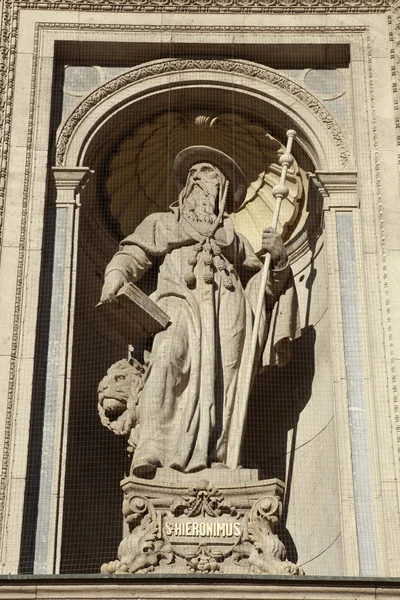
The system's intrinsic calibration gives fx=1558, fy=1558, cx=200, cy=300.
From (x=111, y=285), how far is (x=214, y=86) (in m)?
2.12

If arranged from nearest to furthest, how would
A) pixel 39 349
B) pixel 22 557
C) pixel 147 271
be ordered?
pixel 22 557 < pixel 39 349 < pixel 147 271

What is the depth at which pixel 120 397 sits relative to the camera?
11.9 m

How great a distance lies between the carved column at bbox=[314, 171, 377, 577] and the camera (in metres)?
11.1

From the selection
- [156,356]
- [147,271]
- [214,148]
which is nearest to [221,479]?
[156,356]

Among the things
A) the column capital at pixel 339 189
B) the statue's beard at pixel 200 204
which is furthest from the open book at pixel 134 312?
the column capital at pixel 339 189

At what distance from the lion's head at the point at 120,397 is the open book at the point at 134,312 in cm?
30

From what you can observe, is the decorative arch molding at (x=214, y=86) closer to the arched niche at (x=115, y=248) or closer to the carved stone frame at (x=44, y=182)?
the arched niche at (x=115, y=248)

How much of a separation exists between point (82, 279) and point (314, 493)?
2502mm

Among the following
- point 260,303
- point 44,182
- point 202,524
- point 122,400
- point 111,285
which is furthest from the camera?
point 44,182

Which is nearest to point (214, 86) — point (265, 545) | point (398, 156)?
point (398, 156)

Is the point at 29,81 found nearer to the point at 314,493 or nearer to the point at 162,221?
the point at 162,221

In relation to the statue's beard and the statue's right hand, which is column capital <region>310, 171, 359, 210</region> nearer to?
the statue's beard

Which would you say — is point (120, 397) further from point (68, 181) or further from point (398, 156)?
point (398, 156)

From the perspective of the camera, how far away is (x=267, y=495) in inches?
442
